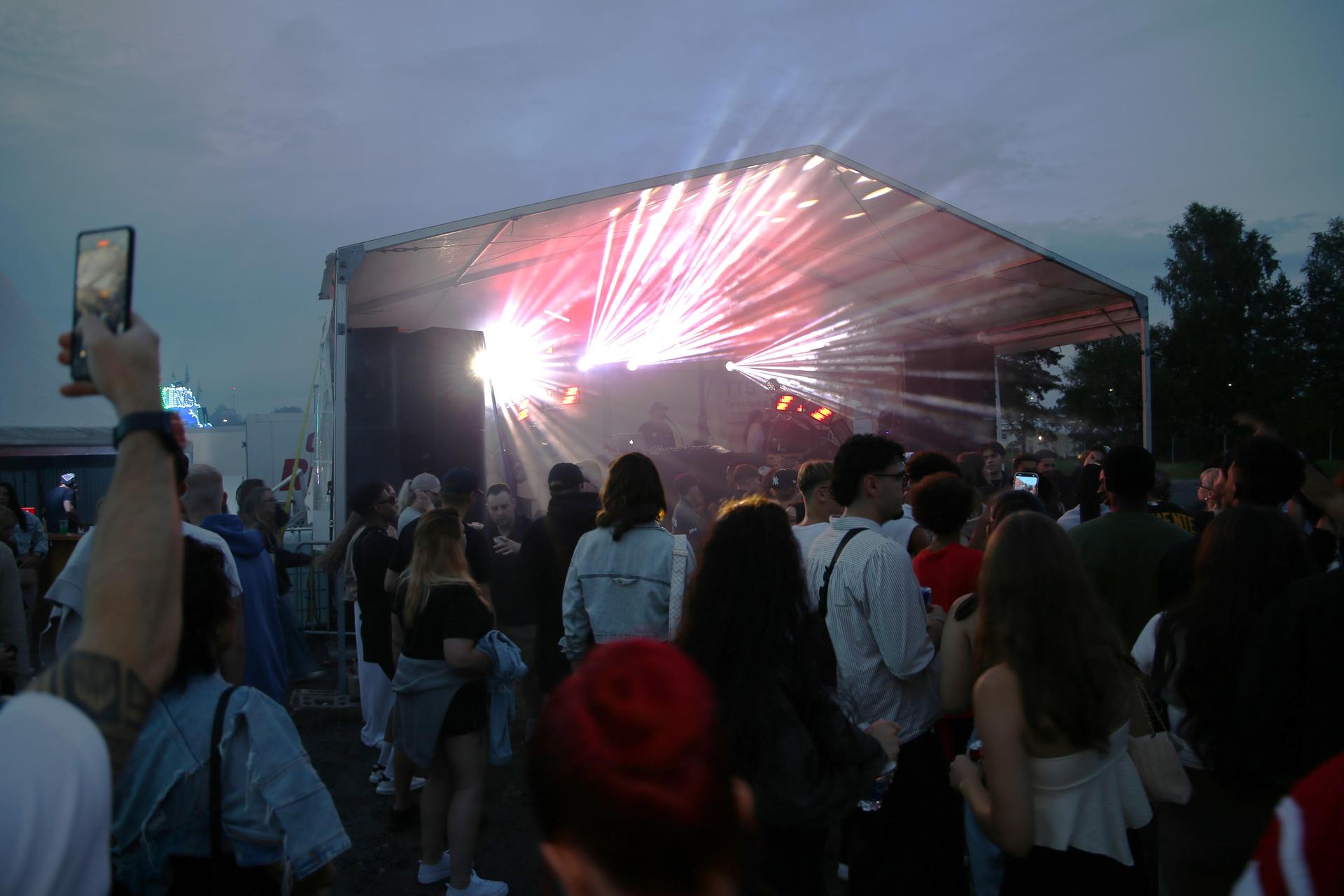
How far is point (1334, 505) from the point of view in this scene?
2963 mm

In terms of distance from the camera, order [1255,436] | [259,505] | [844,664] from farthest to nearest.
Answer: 1. [259,505]
2. [1255,436]
3. [844,664]

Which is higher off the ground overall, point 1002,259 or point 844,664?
point 1002,259

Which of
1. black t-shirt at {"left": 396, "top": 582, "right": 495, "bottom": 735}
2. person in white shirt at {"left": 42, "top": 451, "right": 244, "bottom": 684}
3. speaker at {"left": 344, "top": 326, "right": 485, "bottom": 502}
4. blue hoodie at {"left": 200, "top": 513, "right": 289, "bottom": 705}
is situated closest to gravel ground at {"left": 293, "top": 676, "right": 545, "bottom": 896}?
black t-shirt at {"left": 396, "top": 582, "right": 495, "bottom": 735}

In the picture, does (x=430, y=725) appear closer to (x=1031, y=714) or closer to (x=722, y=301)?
(x=1031, y=714)

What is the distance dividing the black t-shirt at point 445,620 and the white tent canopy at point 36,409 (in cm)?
1216

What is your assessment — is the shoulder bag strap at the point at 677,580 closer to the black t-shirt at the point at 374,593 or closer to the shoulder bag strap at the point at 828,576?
the shoulder bag strap at the point at 828,576

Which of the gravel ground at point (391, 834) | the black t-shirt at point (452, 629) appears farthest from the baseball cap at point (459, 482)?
the gravel ground at point (391, 834)

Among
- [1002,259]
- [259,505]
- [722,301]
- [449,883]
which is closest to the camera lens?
[449,883]

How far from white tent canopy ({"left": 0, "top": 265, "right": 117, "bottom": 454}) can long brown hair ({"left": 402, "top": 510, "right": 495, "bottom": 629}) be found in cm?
1206

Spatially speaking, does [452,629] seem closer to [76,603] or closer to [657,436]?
[76,603]

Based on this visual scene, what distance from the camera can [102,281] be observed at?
1079 mm

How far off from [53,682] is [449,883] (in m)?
3.12

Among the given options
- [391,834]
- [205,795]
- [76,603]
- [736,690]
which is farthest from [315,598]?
[736,690]

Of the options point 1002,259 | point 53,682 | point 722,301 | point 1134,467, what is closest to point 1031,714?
point 53,682
